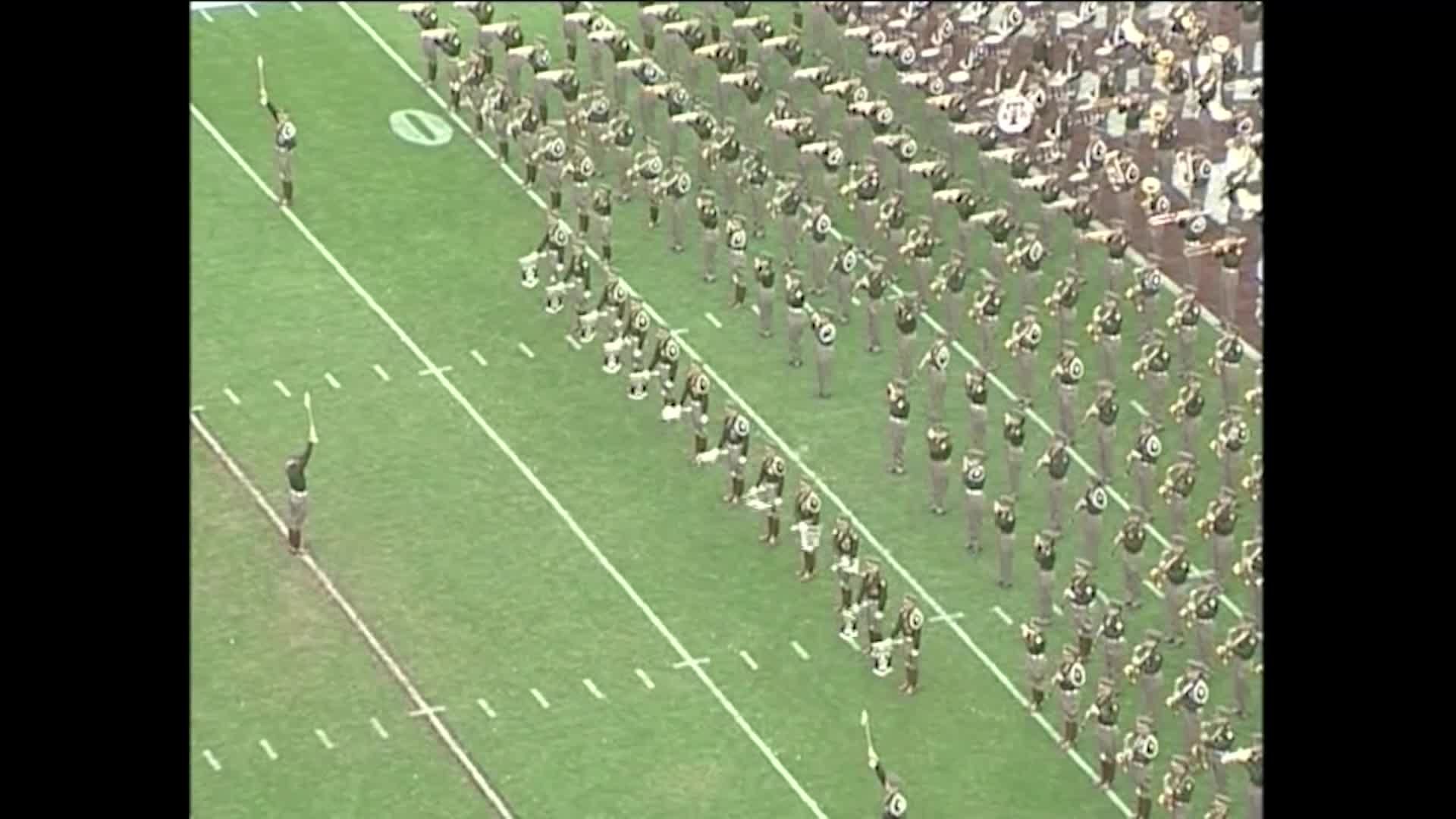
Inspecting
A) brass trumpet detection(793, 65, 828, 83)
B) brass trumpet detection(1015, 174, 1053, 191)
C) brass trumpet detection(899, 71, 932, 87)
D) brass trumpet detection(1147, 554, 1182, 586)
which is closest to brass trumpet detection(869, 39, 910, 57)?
brass trumpet detection(899, 71, 932, 87)

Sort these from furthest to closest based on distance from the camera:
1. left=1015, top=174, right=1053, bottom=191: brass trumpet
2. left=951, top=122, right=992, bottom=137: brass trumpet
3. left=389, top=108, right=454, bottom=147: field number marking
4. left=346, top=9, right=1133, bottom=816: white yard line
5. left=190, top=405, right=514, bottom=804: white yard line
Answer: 1. left=389, top=108, right=454, bottom=147: field number marking
2. left=951, top=122, right=992, bottom=137: brass trumpet
3. left=1015, top=174, right=1053, bottom=191: brass trumpet
4. left=346, top=9, right=1133, bottom=816: white yard line
5. left=190, top=405, right=514, bottom=804: white yard line

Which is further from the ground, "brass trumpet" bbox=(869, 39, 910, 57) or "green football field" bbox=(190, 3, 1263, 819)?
"brass trumpet" bbox=(869, 39, 910, 57)

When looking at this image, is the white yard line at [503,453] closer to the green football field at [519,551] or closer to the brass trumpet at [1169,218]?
the green football field at [519,551]

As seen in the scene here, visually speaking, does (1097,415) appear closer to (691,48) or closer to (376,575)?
(376,575)

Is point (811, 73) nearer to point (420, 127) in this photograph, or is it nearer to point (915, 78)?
point (915, 78)

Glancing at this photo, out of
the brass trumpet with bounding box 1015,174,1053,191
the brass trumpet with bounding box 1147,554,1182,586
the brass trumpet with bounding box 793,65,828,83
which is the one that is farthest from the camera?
the brass trumpet with bounding box 793,65,828,83

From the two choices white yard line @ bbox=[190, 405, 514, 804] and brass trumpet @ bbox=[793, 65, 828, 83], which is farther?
brass trumpet @ bbox=[793, 65, 828, 83]

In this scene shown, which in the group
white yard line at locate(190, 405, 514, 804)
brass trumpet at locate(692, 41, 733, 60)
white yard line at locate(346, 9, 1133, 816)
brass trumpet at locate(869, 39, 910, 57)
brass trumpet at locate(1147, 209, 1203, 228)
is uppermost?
brass trumpet at locate(1147, 209, 1203, 228)

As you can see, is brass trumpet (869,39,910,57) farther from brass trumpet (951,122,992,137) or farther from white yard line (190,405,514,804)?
white yard line (190,405,514,804)
